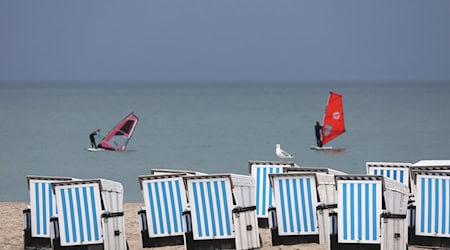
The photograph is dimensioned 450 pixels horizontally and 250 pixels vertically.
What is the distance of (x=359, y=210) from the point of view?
1280cm

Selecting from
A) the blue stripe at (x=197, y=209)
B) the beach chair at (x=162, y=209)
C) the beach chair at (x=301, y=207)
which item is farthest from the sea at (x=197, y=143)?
the blue stripe at (x=197, y=209)

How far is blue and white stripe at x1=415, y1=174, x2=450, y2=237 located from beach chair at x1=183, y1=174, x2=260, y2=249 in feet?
6.41

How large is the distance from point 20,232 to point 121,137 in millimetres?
31641

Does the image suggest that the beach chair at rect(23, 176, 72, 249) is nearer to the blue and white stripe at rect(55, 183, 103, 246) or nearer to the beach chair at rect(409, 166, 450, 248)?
the blue and white stripe at rect(55, 183, 103, 246)

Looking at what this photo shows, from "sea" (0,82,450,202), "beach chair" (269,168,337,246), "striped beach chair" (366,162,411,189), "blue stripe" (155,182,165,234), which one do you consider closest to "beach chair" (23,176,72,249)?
"blue stripe" (155,182,165,234)

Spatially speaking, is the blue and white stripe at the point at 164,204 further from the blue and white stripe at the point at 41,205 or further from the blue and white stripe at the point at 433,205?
the blue and white stripe at the point at 433,205

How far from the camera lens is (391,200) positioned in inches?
500

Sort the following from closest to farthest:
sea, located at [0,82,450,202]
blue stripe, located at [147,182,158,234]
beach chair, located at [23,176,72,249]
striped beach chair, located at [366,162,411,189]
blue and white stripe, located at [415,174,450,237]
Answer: blue and white stripe, located at [415,174,450,237] < blue stripe, located at [147,182,158,234] < beach chair, located at [23,176,72,249] < striped beach chair, located at [366,162,411,189] < sea, located at [0,82,450,202]

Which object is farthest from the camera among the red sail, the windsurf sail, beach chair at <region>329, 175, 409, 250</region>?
the red sail

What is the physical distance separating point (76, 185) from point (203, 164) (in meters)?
29.0

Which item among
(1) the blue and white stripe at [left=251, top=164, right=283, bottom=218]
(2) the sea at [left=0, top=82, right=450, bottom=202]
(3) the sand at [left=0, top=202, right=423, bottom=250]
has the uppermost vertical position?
(2) the sea at [left=0, top=82, right=450, bottom=202]

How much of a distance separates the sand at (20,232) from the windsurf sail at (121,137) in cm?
2642

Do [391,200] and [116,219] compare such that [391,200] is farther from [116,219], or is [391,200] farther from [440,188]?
[116,219]

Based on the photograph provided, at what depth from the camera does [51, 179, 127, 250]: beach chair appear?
43.9 ft
